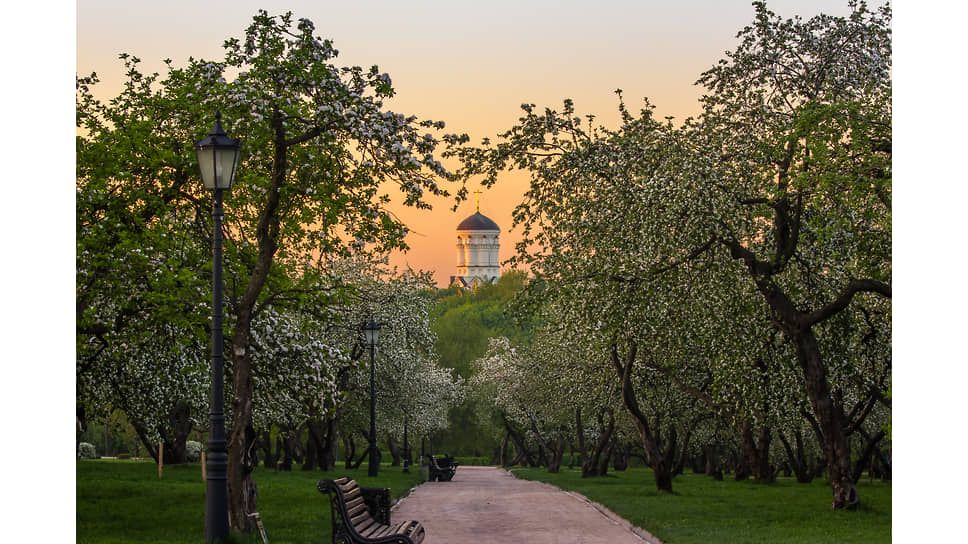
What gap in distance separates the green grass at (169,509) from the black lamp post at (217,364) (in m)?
1.15

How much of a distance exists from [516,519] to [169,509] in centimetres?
655

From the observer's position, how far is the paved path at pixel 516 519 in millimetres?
15844

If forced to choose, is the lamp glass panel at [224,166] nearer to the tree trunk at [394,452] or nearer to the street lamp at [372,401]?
the street lamp at [372,401]

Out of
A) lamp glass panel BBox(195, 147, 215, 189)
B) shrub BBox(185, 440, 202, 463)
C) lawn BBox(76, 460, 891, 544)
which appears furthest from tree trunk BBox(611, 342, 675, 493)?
shrub BBox(185, 440, 202, 463)

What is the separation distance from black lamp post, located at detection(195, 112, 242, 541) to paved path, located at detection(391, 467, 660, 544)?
417 centimetres

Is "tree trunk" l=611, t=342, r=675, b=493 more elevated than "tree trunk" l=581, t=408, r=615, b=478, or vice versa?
"tree trunk" l=611, t=342, r=675, b=493

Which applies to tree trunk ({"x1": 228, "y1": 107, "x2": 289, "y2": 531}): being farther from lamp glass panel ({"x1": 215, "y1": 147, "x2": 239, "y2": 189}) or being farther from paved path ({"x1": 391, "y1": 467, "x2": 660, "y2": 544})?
lamp glass panel ({"x1": 215, "y1": 147, "x2": 239, "y2": 189})

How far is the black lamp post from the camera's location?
12070 mm

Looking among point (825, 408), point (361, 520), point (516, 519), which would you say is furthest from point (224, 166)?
point (825, 408)

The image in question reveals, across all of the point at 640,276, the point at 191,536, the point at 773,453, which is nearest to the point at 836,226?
the point at 640,276

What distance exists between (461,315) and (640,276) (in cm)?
9176

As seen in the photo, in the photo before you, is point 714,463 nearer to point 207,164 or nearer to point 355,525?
point 355,525

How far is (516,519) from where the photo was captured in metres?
19.3
